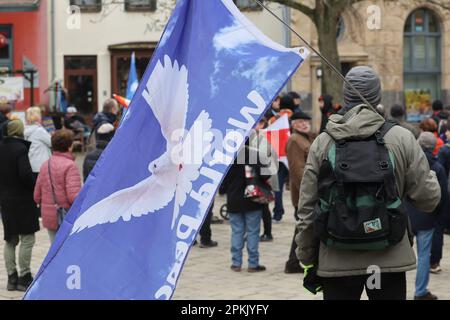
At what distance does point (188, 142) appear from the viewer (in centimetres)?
482

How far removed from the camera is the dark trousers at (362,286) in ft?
15.9

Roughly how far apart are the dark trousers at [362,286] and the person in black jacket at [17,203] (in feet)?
Answer: 17.0

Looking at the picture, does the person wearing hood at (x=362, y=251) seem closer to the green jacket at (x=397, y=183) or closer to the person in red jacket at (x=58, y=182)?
the green jacket at (x=397, y=183)

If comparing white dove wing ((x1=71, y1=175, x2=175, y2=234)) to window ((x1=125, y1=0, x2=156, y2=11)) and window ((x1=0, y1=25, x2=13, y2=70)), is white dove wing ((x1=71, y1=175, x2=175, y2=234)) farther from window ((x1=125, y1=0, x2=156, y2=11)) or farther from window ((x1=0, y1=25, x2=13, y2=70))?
window ((x1=0, y1=25, x2=13, y2=70))

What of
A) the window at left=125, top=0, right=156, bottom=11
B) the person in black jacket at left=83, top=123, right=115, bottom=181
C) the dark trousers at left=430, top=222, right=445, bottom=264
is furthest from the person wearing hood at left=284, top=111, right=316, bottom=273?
the window at left=125, top=0, right=156, bottom=11

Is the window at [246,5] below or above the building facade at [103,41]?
above

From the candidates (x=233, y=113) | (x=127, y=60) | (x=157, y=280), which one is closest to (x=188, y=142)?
(x=233, y=113)

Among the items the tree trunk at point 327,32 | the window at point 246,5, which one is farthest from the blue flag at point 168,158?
the window at point 246,5

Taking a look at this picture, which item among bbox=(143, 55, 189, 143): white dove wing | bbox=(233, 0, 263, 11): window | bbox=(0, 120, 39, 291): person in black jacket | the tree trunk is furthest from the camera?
bbox=(233, 0, 263, 11): window

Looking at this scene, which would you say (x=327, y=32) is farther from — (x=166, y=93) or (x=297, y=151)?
(x=166, y=93)

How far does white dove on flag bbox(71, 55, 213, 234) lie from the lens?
4723 mm

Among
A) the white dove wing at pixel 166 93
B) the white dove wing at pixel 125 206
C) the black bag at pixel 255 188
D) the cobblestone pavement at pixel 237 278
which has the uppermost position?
the white dove wing at pixel 166 93

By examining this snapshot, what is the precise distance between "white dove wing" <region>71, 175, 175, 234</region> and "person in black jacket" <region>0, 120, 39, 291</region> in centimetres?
480

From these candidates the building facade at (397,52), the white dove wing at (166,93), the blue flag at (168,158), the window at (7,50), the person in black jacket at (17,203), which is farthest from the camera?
the window at (7,50)
